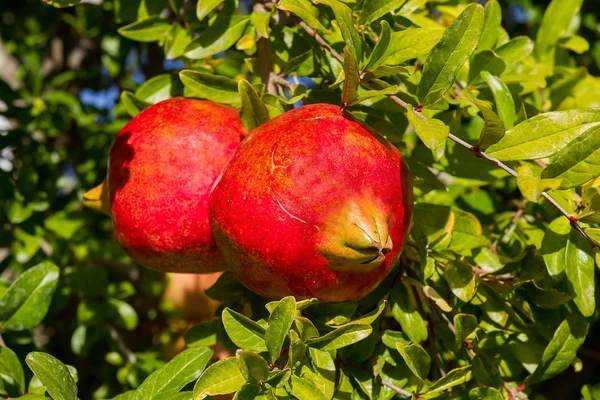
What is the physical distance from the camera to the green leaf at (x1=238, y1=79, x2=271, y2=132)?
1050mm

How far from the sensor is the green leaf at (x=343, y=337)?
2.93 feet

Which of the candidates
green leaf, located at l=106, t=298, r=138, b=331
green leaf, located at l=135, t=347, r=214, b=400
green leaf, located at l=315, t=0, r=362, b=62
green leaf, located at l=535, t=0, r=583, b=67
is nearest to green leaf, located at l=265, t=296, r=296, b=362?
green leaf, located at l=135, t=347, r=214, b=400

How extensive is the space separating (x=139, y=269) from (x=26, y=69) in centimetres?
79

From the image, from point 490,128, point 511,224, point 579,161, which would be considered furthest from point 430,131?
point 511,224

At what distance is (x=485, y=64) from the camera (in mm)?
1263

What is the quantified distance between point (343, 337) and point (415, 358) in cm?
17

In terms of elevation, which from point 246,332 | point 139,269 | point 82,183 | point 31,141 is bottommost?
point 139,269

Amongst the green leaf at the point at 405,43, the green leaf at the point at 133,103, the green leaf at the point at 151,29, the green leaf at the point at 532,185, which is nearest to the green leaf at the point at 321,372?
the green leaf at the point at 532,185

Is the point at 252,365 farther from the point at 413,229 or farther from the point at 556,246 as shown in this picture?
the point at 556,246

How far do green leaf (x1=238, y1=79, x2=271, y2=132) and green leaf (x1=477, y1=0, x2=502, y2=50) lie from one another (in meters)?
0.49

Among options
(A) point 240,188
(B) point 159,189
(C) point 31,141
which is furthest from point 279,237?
(C) point 31,141

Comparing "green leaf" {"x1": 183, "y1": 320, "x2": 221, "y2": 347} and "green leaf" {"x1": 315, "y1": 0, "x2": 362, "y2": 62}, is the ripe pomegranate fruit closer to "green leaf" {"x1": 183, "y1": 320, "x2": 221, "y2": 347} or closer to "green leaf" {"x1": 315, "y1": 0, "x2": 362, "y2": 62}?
"green leaf" {"x1": 183, "y1": 320, "x2": 221, "y2": 347}

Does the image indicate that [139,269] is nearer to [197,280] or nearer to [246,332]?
[197,280]

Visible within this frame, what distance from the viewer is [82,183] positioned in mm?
2068
